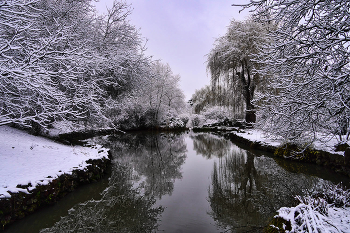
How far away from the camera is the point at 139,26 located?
11.4 meters

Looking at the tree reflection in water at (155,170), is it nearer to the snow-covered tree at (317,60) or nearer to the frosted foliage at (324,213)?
the frosted foliage at (324,213)

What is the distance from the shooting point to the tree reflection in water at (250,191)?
144 inches

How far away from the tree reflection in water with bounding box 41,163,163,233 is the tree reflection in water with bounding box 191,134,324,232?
1274 millimetres

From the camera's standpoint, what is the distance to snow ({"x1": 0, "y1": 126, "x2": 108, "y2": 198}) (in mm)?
3957

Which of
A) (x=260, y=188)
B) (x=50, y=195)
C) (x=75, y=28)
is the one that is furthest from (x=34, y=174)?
(x=75, y=28)

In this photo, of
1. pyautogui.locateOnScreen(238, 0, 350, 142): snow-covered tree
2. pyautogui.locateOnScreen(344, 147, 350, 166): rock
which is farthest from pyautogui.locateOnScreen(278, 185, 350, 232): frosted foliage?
pyautogui.locateOnScreen(344, 147, 350, 166): rock

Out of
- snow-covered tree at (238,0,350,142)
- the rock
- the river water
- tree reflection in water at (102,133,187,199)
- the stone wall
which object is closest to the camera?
snow-covered tree at (238,0,350,142)

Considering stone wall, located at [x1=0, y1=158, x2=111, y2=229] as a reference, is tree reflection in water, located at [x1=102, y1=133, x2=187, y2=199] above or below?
below

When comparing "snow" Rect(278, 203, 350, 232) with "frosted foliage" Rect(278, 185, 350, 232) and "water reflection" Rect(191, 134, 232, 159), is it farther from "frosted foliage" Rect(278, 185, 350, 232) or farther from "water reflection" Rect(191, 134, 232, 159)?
"water reflection" Rect(191, 134, 232, 159)

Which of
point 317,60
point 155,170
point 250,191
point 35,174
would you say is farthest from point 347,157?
point 35,174

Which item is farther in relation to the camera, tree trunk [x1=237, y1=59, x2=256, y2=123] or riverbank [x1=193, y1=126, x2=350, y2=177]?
tree trunk [x1=237, y1=59, x2=256, y2=123]

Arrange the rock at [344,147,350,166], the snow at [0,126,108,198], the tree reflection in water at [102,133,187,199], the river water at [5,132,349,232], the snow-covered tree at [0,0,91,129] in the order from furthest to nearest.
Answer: the rock at [344,147,350,166]
the tree reflection in water at [102,133,187,199]
the snow at [0,126,108,198]
the snow-covered tree at [0,0,91,129]
the river water at [5,132,349,232]

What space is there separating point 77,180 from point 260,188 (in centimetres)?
466

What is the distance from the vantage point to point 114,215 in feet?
12.9
